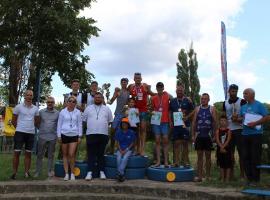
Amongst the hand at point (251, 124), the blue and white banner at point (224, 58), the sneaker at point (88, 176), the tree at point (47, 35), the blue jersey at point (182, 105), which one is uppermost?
the tree at point (47, 35)

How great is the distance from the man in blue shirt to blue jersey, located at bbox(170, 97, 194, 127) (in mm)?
1510

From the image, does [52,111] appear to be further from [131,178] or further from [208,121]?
[208,121]

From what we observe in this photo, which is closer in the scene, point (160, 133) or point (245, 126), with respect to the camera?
point (245, 126)

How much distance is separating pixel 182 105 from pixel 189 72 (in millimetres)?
27261

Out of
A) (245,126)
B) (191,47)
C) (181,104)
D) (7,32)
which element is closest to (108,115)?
(181,104)

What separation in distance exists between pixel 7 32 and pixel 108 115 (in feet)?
37.9

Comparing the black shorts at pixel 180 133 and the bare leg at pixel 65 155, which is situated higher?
the black shorts at pixel 180 133

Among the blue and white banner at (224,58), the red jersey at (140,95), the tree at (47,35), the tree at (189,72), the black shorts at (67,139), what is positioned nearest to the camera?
the black shorts at (67,139)

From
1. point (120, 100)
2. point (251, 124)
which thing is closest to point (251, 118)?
point (251, 124)

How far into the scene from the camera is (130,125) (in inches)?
380

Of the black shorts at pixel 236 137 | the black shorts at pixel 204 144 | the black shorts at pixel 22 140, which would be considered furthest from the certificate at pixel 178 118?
the black shorts at pixel 22 140

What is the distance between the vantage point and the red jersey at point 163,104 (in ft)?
31.7

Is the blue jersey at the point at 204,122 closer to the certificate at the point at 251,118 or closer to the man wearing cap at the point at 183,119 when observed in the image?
the man wearing cap at the point at 183,119

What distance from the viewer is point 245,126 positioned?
8.43 metres
